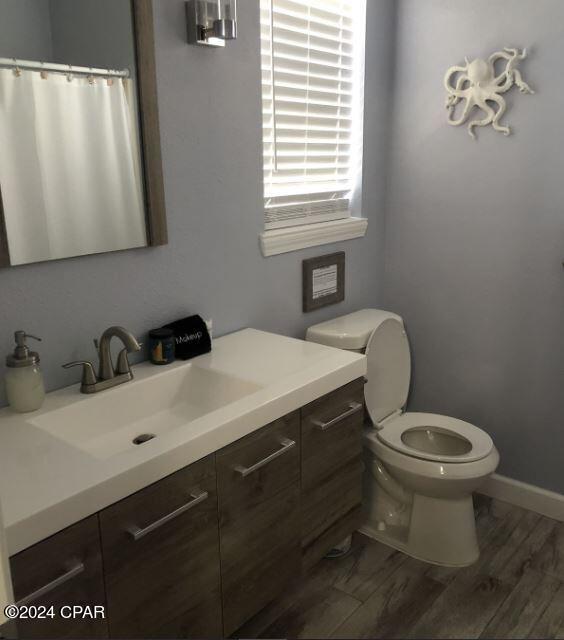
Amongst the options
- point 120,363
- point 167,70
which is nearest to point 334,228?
point 167,70

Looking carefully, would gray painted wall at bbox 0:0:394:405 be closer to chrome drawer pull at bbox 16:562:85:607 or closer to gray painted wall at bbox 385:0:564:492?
gray painted wall at bbox 385:0:564:492

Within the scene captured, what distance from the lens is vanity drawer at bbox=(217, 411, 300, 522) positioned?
1503 mm

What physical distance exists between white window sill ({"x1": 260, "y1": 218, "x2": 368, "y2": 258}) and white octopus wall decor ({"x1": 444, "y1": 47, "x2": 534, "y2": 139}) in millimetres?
558

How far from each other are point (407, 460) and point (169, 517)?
42.9 inches

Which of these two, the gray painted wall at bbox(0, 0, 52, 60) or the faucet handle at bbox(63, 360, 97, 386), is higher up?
the gray painted wall at bbox(0, 0, 52, 60)

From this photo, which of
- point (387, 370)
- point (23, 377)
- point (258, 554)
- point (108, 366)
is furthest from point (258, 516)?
point (387, 370)

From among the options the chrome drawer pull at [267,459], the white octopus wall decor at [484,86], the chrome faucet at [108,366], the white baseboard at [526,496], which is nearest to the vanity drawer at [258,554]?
the chrome drawer pull at [267,459]

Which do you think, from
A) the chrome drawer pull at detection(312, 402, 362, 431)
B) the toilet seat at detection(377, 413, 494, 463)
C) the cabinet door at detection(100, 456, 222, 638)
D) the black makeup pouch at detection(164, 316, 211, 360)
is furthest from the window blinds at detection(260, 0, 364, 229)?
the cabinet door at detection(100, 456, 222, 638)

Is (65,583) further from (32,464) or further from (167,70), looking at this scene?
(167,70)

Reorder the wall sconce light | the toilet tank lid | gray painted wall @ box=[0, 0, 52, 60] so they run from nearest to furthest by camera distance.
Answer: gray painted wall @ box=[0, 0, 52, 60]
the wall sconce light
the toilet tank lid

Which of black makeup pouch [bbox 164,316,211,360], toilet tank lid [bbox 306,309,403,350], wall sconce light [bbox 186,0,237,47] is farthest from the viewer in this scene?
toilet tank lid [bbox 306,309,403,350]

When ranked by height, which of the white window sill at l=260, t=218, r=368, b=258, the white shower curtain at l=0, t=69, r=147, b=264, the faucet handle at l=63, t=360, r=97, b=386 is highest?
the white shower curtain at l=0, t=69, r=147, b=264

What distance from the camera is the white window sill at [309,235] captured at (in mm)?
2203

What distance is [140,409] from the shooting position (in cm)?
174
